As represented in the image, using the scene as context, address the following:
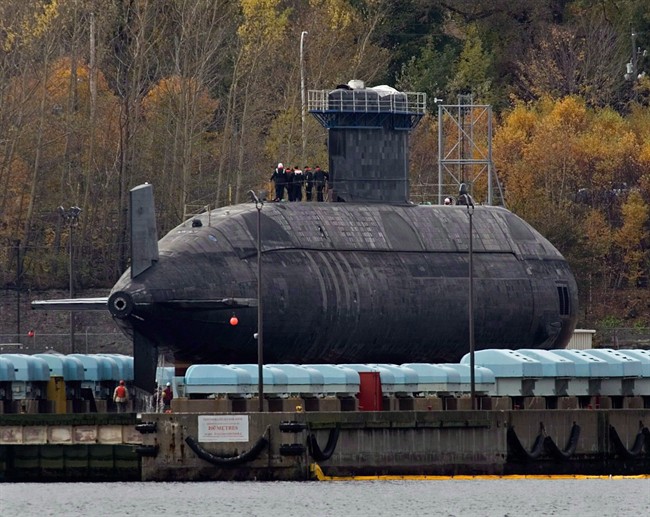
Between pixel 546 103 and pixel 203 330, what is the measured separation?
5499cm

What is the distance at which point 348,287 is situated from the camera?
203 feet

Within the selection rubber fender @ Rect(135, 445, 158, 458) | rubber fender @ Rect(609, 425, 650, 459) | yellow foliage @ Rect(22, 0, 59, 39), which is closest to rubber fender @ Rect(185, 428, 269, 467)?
rubber fender @ Rect(135, 445, 158, 458)

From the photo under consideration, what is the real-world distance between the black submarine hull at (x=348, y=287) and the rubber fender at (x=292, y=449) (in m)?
8.07

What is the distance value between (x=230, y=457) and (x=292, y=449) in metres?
1.54

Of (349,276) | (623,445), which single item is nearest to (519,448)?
(623,445)

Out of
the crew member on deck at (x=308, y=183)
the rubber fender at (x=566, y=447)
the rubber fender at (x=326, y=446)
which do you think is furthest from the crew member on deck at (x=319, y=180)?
the rubber fender at (x=326, y=446)

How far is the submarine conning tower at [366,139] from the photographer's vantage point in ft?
216

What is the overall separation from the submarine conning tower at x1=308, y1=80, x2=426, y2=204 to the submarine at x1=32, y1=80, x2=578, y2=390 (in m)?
0.05

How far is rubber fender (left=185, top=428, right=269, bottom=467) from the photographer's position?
50.6m

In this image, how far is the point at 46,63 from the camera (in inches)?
3474

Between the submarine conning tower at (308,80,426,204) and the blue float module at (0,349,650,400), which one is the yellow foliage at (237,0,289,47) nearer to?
the submarine conning tower at (308,80,426,204)

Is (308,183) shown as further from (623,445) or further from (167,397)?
(623,445)

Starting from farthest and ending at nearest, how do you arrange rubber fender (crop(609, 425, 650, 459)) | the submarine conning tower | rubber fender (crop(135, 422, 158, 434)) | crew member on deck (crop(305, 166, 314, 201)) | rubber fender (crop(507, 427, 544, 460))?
crew member on deck (crop(305, 166, 314, 201)), the submarine conning tower, rubber fender (crop(609, 425, 650, 459)), rubber fender (crop(507, 427, 544, 460)), rubber fender (crop(135, 422, 158, 434))

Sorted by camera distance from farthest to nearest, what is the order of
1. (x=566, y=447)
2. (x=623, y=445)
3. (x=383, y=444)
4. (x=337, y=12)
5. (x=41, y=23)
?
(x=337, y=12) < (x=41, y=23) < (x=623, y=445) < (x=566, y=447) < (x=383, y=444)
